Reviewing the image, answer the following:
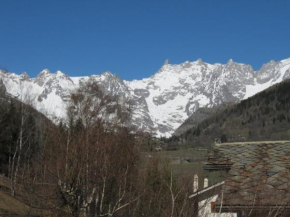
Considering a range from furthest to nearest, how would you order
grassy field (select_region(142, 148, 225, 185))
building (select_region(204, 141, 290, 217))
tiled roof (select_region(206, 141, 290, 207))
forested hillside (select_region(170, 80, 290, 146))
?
forested hillside (select_region(170, 80, 290, 146)) < grassy field (select_region(142, 148, 225, 185)) < tiled roof (select_region(206, 141, 290, 207)) < building (select_region(204, 141, 290, 217))

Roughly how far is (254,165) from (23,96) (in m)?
28.3

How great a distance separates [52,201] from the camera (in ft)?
26.0

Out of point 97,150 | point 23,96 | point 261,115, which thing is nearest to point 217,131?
point 261,115

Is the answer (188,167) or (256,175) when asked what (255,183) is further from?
(188,167)

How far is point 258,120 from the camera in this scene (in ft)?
570

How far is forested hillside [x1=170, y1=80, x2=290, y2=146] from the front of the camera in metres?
154

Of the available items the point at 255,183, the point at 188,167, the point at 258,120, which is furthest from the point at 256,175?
the point at 258,120

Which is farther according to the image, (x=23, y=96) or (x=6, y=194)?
(x=23, y=96)

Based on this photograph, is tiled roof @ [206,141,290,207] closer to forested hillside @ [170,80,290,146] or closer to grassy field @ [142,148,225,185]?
grassy field @ [142,148,225,185]

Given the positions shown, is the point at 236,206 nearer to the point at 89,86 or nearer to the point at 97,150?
the point at 97,150

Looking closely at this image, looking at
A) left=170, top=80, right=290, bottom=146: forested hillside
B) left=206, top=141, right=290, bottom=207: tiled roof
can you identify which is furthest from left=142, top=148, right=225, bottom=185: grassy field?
left=170, top=80, right=290, bottom=146: forested hillside

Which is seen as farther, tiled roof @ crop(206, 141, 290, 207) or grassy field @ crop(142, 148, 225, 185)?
grassy field @ crop(142, 148, 225, 185)

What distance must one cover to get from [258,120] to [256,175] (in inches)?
6813

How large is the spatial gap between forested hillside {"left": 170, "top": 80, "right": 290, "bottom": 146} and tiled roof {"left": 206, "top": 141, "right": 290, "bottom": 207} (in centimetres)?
13633
